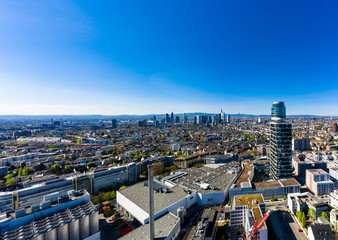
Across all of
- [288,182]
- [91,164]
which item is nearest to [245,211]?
[288,182]

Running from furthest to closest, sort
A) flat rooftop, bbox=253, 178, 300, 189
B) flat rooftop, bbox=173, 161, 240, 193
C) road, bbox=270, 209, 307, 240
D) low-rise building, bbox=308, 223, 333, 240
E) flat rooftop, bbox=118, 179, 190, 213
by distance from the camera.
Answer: flat rooftop, bbox=253, 178, 300, 189 → flat rooftop, bbox=173, 161, 240, 193 → flat rooftop, bbox=118, 179, 190, 213 → road, bbox=270, 209, 307, 240 → low-rise building, bbox=308, 223, 333, 240

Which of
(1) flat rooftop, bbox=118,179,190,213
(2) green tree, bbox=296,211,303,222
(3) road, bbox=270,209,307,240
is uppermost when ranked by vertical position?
(1) flat rooftop, bbox=118,179,190,213

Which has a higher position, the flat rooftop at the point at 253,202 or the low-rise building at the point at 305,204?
the flat rooftop at the point at 253,202

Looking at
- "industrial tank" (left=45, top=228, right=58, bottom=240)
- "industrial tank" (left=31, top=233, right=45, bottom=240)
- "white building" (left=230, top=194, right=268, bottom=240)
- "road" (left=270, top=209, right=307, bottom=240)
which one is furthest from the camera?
"road" (left=270, top=209, right=307, bottom=240)

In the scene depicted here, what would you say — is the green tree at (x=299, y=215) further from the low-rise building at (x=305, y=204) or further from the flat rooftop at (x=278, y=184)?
the flat rooftop at (x=278, y=184)

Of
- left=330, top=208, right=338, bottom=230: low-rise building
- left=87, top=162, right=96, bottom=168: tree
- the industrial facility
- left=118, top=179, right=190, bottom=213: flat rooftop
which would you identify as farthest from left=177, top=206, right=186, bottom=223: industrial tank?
left=87, top=162, right=96, bottom=168: tree

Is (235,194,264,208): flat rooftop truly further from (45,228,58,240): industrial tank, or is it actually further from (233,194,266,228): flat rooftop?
(45,228,58,240): industrial tank

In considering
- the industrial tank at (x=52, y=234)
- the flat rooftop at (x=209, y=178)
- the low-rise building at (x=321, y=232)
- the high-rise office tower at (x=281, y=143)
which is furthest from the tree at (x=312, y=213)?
the industrial tank at (x=52, y=234)
